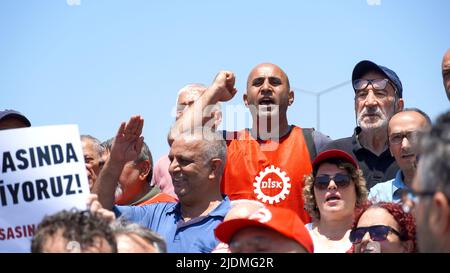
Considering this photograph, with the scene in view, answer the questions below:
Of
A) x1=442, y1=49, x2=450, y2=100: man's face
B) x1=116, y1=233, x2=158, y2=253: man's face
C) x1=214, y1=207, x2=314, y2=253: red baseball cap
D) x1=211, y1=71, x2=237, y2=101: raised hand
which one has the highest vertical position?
Result: x1=442, y1=49, x2=450, y2=100: man's face

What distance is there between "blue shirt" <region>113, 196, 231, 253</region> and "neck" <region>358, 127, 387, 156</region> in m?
1.52

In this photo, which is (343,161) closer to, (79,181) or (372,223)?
(372,223)

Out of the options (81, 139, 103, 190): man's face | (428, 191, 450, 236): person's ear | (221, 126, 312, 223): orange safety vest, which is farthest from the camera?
(81, 139, 103, 190): man's face

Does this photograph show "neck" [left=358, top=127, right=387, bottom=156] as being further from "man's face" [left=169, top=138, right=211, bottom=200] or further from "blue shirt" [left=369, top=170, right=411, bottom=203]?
"man's face" [left=169, top=138, right=211, bottom=200]

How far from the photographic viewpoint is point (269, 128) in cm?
643

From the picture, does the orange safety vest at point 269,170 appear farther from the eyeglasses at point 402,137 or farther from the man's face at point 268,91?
the eyeglasses at point 402,137

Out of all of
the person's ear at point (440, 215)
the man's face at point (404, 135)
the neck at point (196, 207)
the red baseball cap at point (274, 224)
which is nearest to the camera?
the person's ear at point (440, 215)

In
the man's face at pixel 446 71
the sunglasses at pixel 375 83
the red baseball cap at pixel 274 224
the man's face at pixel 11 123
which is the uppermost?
the sunglasses at pixel 375 83

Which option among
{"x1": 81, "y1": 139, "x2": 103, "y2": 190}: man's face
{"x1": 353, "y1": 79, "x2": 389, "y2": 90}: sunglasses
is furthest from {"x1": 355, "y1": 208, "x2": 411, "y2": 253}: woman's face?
{"x1": 81, "y1": 139, "x2": 103, "y2": 190}: man's face

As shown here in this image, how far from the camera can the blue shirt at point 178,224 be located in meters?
4.98

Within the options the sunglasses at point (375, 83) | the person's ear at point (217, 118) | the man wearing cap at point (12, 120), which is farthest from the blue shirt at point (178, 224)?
the sunglasses at point (375, 83)

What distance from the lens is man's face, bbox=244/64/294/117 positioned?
652 centimetres

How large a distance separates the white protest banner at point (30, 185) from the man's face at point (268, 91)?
2.49 m

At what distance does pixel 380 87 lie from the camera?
259 inches
